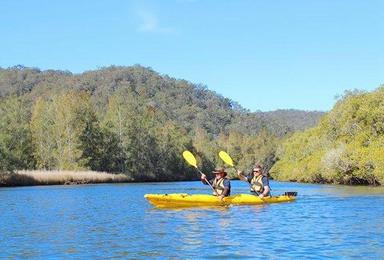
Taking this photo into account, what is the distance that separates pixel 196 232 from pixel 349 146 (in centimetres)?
3518

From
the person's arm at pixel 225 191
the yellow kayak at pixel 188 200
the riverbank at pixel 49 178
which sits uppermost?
the riverbank at pixel 49 178

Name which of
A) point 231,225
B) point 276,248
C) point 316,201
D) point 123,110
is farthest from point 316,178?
point 276,248

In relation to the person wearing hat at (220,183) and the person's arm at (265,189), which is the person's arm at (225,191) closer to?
the person wearing hat at (220,183)

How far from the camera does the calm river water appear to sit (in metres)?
13.2

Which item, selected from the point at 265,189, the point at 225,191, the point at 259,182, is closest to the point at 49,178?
the point at 259,182

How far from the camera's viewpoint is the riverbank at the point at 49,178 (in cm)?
4966

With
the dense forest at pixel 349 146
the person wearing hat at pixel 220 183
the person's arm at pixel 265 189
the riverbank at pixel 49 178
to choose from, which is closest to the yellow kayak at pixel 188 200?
the person wearing hat at pixel 220 183

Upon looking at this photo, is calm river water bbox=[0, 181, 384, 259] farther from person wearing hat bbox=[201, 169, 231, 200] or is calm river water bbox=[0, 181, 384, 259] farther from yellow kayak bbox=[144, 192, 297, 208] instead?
person wearing hat bbox=[201, 169, 231, 200]

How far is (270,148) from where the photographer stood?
13538cm

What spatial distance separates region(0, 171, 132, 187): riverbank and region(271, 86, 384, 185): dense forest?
67.8ft

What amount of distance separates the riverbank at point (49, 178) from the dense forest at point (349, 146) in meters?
20.7

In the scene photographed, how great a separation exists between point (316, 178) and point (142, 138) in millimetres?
33075

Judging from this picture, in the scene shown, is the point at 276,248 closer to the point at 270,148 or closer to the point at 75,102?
the point at 75,102

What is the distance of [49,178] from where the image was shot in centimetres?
5294
